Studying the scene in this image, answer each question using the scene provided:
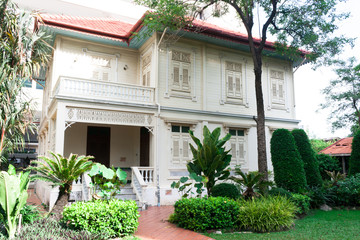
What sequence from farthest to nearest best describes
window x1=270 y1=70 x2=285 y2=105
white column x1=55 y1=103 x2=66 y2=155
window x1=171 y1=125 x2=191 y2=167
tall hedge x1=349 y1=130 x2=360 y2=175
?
window x1=270 y1=70 x2=285 y2=105 < tall hedge x1=349 y1=130 x2=360 y2=175 < window x1=171 y1=125 x2=191 y2=167 < white column x1=55 y1=103 x2=66 y2=155

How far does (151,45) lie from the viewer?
1290 centimetres

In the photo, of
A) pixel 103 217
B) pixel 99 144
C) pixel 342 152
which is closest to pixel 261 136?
pixel 103 217

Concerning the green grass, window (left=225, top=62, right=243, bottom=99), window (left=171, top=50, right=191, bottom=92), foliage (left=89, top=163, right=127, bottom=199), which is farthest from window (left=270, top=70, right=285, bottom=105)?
foliage (left=89, top=163, right=127, bottom=199)

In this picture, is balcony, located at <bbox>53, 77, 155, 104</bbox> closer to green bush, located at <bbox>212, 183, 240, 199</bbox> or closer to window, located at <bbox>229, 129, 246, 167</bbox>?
window, located at <bbox>229, 129, 246, 167</bbox>

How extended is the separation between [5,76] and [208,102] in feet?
26.4

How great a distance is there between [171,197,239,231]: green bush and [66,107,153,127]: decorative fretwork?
16.4ft

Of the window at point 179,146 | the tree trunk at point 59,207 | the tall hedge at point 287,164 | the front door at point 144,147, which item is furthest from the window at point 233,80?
the tree trunk at point 59,207

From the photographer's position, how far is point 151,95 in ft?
39.8

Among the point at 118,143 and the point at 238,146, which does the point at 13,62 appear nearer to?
the point at 118,143

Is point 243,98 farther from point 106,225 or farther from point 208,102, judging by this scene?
point 106,225

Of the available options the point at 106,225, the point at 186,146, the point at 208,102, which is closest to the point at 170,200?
the point at 186,146

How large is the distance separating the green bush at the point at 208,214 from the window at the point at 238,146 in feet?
20.8

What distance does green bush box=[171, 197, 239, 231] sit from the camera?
23.3 feet

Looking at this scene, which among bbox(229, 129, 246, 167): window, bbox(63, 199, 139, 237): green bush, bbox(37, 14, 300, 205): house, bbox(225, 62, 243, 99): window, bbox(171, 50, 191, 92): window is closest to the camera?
bbox(63, 199, 139, 237): green bush
